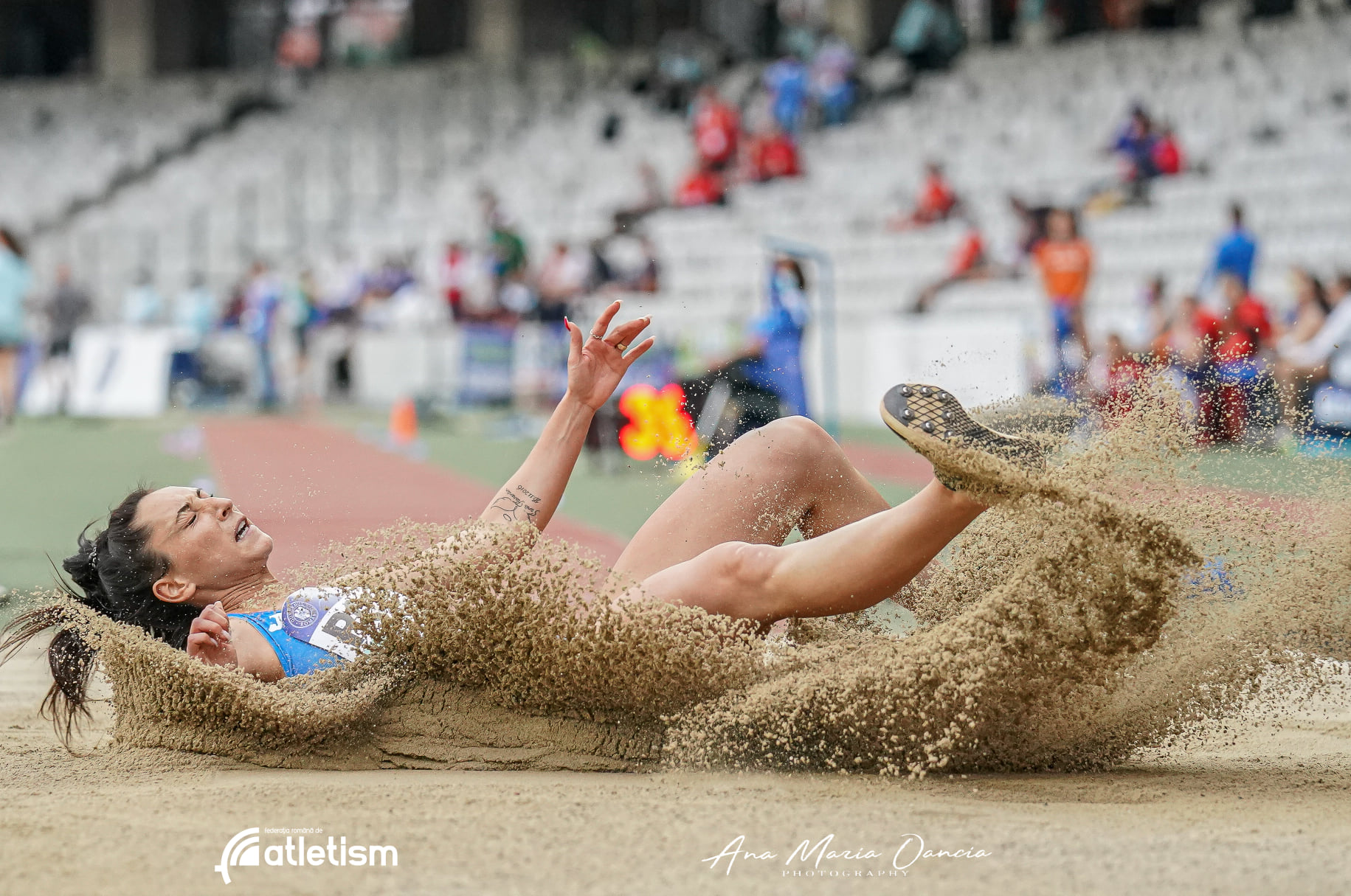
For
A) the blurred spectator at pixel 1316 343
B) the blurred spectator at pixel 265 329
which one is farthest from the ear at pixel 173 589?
the blurred spectator at pixel 265 329

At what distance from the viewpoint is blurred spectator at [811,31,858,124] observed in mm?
20906

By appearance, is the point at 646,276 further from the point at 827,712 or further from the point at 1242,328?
the point at 827,712

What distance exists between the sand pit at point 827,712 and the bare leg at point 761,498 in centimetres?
27

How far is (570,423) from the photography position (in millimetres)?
3332

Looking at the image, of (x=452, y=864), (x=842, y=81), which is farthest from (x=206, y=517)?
(x=842, y=81)

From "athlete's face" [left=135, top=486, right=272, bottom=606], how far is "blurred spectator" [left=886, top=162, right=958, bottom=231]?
1486cm

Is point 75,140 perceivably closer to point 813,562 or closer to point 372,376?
point 372,376

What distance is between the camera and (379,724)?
312cm

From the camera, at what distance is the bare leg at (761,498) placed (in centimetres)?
319

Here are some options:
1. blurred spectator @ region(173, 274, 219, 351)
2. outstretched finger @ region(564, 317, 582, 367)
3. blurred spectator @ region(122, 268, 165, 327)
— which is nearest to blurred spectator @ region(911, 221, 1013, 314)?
blurred spectator @ region(173, 274, 219, 351)

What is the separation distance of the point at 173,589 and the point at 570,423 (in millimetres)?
976

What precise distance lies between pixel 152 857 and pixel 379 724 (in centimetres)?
90

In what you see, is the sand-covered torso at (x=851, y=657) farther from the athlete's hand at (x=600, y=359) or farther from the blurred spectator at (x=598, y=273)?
the blurred spectator at (x=598, y=273)

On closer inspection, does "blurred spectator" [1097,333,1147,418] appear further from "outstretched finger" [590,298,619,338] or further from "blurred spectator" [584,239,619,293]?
"blurred spectator" [584,239,619,293]
